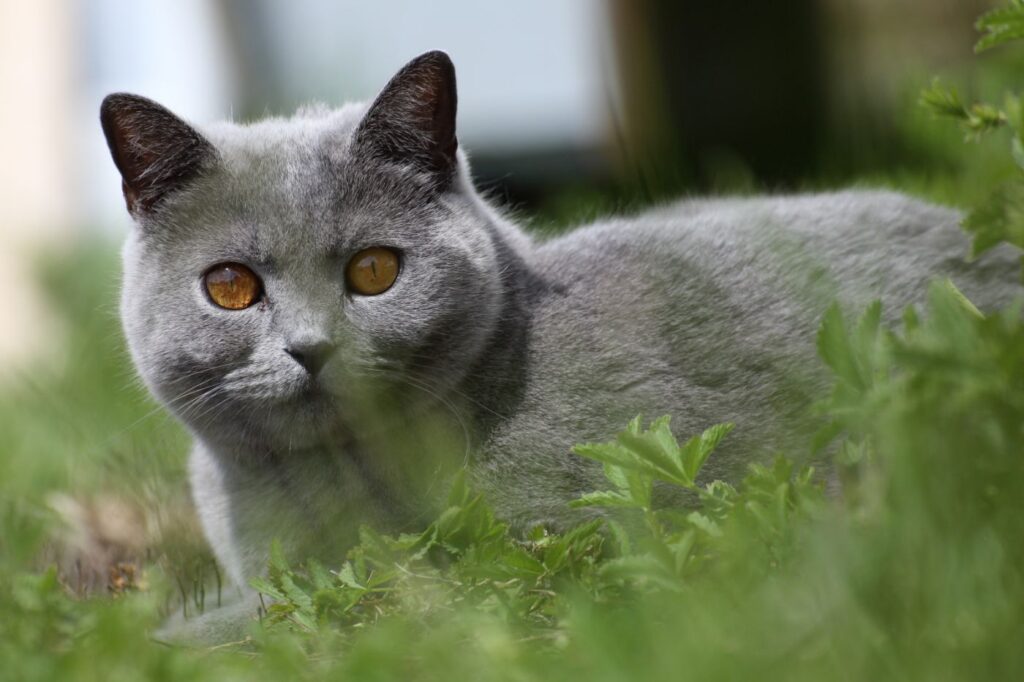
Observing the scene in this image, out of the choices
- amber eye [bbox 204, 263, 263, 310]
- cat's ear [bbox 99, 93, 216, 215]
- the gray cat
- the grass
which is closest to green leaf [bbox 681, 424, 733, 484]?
the grass

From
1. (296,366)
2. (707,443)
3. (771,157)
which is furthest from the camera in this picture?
(771,157)

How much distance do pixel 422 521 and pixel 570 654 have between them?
0.58 m

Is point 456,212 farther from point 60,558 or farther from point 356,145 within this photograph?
point 60,558

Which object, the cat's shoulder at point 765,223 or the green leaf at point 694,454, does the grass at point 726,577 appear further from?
the cat's shoulder at point 765,223

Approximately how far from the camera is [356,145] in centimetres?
178

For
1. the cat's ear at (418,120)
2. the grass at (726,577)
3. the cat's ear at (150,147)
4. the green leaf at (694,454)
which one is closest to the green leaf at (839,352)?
the grass at (726,577)

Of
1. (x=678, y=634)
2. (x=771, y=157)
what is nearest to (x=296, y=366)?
(x=678, y=634)

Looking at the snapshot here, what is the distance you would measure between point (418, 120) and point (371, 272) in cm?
29

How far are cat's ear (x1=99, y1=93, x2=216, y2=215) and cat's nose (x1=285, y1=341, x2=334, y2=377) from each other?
0.41 meters

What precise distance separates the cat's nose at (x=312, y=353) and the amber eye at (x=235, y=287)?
0.14m

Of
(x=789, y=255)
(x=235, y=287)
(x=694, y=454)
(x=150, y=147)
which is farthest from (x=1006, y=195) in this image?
(x=150, y=147)

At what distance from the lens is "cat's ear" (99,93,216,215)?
1735 mm

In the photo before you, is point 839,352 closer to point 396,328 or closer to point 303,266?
point 396,328

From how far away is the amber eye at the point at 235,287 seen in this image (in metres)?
1.68
